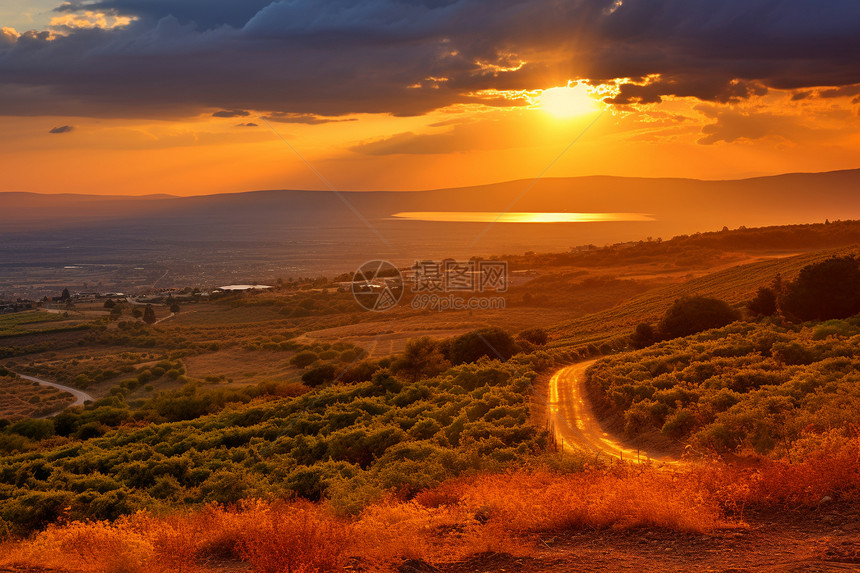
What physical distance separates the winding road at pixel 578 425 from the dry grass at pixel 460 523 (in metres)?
3.71

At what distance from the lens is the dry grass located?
7590 mm

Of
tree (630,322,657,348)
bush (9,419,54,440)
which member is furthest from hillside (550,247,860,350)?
bush (9,419,54,440)

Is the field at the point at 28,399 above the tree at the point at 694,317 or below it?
below

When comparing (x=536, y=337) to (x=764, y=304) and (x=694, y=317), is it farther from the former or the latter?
(x=764, y=304)

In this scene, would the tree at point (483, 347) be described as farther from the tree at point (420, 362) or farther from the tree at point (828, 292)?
the tree at point (828, 292)

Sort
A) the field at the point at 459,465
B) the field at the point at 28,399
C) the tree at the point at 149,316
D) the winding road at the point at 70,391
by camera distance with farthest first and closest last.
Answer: the tree at the point at 149,316, the winding road at the point at 70,391, the field at the point at 28,399, the field at the point at 459,465

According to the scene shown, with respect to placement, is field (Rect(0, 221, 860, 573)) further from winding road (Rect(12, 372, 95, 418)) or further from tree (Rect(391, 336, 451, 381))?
winding road (Rect(12, 372, 95, 418))

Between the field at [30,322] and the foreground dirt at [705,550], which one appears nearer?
the foreground dirt at [705,550]

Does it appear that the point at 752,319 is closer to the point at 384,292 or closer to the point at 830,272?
the point at 830,272

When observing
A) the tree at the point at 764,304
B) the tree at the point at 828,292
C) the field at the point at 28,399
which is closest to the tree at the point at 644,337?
the tree at the point at 764,304

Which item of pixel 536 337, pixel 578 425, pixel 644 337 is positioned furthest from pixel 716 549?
pixel 536 337

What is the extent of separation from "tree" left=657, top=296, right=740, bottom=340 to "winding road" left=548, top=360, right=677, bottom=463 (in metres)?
6.84

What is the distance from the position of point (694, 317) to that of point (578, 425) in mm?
13582

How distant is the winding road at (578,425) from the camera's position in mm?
13664
